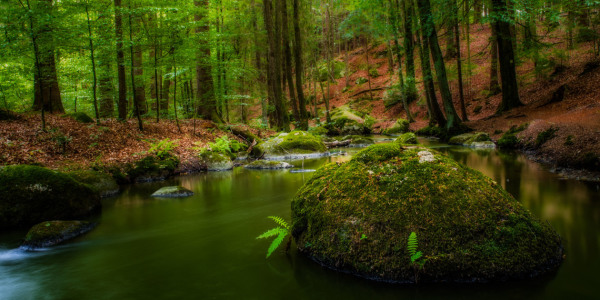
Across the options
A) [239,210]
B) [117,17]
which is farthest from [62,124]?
[239,210]

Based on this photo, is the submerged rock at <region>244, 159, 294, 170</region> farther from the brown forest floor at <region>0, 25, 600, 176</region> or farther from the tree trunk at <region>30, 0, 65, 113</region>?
the tree trunk at <region>30, 0, 65, 113</region>

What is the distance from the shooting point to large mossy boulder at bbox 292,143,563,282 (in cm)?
284

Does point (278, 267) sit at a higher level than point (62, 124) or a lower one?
lower

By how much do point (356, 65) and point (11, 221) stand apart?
39764mm

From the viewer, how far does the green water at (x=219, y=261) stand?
2.84 m

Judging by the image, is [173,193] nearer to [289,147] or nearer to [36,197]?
[36,197]

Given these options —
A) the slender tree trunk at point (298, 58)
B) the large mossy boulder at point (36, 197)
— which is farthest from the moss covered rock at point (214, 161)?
the slender tree trunk at point (298, 58)

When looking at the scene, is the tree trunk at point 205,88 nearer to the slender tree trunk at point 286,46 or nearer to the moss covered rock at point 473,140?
the slender tree trunk at point 286,46

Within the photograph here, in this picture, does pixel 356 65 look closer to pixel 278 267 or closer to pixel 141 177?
pixel 141 177

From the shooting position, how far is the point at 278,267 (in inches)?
136

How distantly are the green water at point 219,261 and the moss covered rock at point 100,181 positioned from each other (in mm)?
1378

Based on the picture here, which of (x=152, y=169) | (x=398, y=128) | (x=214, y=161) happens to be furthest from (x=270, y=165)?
(x=398, y=128)

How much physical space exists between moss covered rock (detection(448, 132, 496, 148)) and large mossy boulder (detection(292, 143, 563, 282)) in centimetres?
1093

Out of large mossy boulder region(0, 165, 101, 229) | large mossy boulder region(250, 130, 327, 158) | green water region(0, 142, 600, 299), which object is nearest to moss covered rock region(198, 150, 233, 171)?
large mossy boulder region(250, 130, 327, 158)
